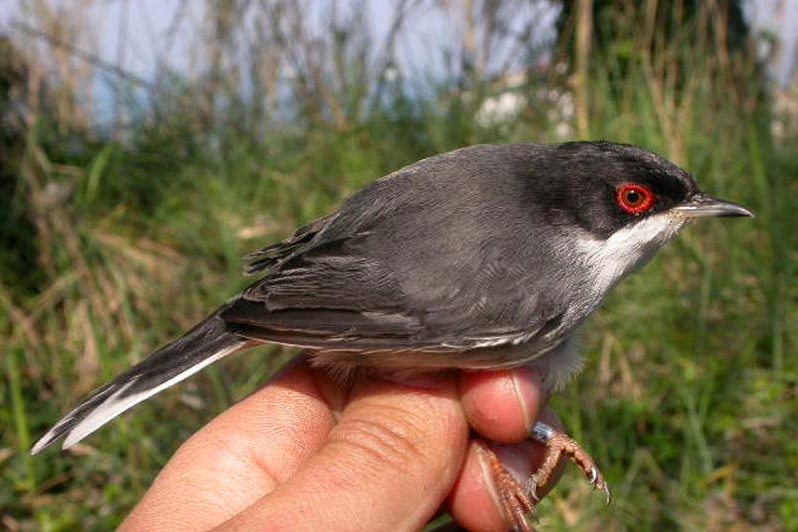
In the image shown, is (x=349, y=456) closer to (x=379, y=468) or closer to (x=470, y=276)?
(x=379, y=468)

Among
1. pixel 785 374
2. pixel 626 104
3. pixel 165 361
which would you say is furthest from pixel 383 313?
pixel 626 104

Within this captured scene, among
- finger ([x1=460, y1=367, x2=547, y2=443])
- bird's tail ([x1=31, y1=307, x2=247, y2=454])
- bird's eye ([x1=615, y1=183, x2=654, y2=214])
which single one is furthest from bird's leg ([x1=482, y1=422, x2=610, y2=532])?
bird's tail ([x1=31, y1=307, x2=247, y2=454])

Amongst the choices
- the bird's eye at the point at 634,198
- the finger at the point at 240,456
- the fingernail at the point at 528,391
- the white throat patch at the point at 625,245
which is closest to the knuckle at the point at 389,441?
the finger at the point at 240,456

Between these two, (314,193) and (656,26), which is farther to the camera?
(656,26)

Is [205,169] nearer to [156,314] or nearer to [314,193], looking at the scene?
[314,193]

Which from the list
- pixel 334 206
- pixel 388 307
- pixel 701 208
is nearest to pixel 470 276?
pixel 388 307

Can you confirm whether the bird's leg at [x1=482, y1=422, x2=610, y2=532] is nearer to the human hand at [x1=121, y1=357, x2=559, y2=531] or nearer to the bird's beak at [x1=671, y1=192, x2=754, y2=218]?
the human hand at [x1=121, y1=357, x2=559, y2=531]
